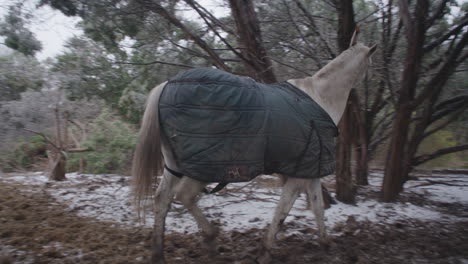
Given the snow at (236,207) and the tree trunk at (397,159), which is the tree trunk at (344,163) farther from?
the tree trunk at (397,159)

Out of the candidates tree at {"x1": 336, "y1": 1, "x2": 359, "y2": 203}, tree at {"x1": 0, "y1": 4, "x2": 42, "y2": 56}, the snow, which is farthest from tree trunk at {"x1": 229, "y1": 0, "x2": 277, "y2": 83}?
tree at {"x1": 0, "y1": 4, "x2": 42, "y2": 56}

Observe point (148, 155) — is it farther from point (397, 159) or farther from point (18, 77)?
point (18, 77)

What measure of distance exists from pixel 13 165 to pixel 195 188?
7.14m

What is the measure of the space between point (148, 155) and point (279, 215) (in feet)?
4.35

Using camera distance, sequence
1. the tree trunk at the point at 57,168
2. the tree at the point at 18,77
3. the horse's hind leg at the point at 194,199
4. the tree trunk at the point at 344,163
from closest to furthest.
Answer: the horse's hind leg at the point at 194,199
the tree trunk at the point at 344,163
the tree trunk at the point at 57,168
the tree at the point at 18,77

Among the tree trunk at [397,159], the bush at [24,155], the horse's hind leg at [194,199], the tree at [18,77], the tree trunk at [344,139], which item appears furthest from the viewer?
the bush at [24,155]

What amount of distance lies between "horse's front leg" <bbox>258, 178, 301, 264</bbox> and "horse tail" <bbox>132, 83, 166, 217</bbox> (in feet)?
3.79

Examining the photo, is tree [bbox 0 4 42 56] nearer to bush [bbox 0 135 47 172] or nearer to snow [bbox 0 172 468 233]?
snow [bbox 0 172 468 233]

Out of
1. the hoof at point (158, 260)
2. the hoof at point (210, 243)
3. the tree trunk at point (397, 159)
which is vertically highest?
the tree trunk at point (397, 159)

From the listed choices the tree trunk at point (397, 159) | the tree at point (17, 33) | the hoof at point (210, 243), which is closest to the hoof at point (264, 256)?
the hoof at point (210, 243)

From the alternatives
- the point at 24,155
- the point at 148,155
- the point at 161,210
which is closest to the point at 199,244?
the point at 161,210

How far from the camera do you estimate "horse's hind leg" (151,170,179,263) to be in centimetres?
247

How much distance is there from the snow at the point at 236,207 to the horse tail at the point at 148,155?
0.68 m

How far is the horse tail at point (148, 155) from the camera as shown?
2.50m
